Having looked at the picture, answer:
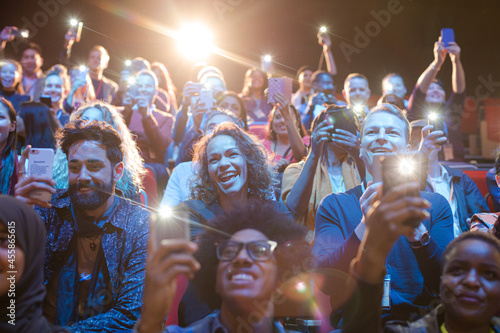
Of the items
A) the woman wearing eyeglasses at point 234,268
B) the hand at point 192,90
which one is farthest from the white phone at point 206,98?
the woman wearing eyeglasses at point 234,268

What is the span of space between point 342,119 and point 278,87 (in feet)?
3.56

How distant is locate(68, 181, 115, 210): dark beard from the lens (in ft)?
7.67

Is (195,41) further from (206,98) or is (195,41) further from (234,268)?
(234,268)

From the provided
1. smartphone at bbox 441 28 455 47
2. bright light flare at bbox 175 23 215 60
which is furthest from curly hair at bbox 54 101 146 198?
bright light flare at bbox 175 23 215 60

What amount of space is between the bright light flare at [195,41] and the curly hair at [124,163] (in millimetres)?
5170

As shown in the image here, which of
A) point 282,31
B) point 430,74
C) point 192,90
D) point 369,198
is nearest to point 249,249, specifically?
point 369,198

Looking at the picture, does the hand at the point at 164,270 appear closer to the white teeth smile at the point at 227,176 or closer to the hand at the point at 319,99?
the white teeth smile at the point at 227,176

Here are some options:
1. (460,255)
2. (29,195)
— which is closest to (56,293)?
(29,195)

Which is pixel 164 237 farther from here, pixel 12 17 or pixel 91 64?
pixel 12 17

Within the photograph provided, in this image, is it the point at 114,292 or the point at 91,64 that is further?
the point at 91,64

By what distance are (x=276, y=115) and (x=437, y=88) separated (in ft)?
6.03

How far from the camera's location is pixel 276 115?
4.25 meters

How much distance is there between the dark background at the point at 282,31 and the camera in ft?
→ 25.7

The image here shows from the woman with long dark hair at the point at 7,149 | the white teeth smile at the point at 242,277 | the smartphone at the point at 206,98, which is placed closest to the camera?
the white teeth smile at the point at 242,277
